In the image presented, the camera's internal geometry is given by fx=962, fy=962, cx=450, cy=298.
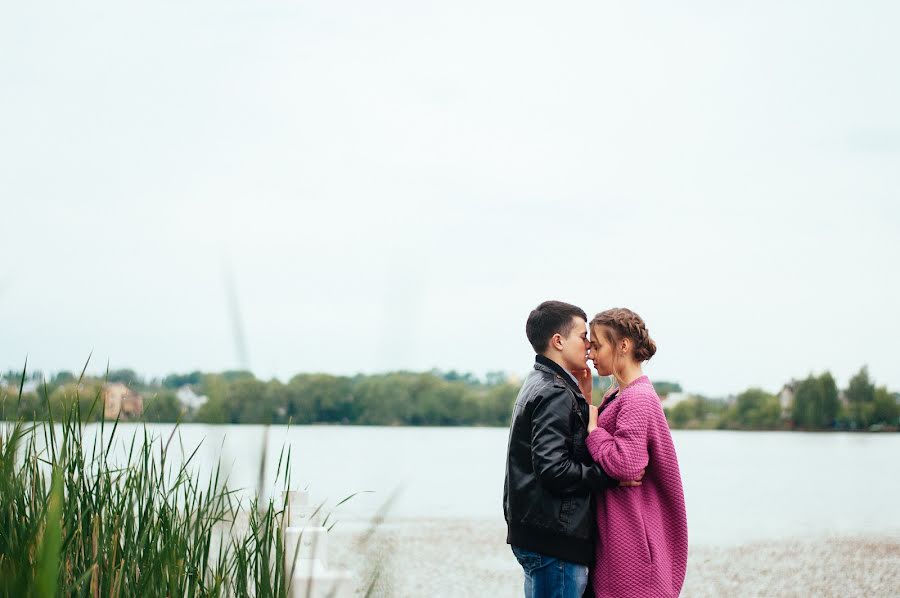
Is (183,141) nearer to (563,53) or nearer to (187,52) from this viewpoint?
(187,52)

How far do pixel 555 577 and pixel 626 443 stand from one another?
1.57 feet

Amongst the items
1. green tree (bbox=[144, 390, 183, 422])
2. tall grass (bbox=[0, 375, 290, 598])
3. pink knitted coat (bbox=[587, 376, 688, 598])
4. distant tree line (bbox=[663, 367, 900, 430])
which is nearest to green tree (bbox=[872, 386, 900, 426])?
distant tree line (bbox=[663, 367, 900, 430])

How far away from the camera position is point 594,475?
2965 mm

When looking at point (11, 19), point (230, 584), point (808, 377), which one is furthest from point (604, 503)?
point (808, 377)

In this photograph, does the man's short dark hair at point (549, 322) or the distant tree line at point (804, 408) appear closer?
the man's short dark hair at point (549, 322)

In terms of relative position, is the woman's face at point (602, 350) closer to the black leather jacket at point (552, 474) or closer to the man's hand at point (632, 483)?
the black leather jacket at point (552, 474)

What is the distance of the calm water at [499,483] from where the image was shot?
115 centimetres

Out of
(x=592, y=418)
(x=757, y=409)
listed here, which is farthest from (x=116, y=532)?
(x=757, y=409)

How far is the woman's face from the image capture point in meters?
3.16

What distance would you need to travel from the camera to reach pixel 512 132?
1.61 meters

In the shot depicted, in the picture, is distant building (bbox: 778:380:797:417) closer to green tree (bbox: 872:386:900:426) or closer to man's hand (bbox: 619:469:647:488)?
green tree (bbox: 872:386:900:426)

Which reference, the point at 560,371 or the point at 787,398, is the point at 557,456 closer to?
the point at 560,371

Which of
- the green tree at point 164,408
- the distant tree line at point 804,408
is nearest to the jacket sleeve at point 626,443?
the green tree at point 164,408

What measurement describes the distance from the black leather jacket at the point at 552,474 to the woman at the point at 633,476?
0.05 metres
